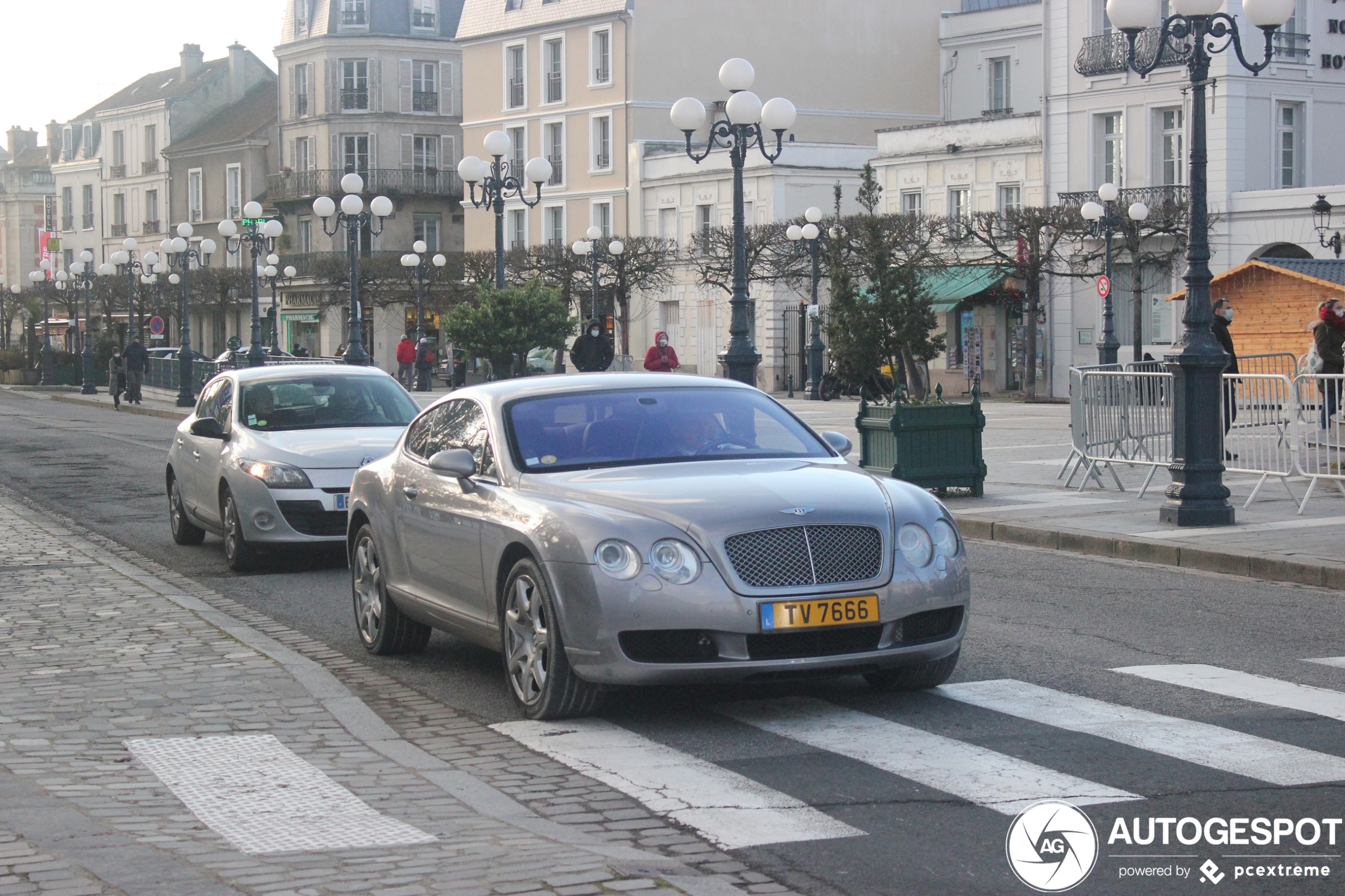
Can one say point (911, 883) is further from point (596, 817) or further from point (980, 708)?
point (980, 708)

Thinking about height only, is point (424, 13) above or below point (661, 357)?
above

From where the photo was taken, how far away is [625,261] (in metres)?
60.3

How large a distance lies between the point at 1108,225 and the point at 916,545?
32991 mm

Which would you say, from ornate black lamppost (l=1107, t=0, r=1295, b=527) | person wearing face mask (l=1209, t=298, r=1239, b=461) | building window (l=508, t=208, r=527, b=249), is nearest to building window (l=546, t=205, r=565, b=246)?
building window (l=508, t=208, r=527, b=249)

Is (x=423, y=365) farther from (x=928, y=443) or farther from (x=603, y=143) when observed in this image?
(x=928, y=443)

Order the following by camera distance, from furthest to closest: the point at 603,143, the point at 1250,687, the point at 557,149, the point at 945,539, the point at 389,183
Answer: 1. the point at 389,183
2. the point at 557,149
3. the point at 603,143
4. the point at 1250,687
5. the point at 945,539

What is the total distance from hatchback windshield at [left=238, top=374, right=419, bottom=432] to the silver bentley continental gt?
545 cm

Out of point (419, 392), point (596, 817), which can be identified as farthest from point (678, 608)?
point (419, 392)

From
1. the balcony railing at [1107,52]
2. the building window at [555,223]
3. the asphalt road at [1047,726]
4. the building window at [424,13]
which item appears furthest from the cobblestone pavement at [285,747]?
the building window at [424,13]

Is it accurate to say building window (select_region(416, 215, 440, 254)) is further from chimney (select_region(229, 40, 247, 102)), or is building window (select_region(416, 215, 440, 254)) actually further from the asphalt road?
the asphalt road

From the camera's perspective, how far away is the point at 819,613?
707 cm

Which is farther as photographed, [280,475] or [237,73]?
[237,73]

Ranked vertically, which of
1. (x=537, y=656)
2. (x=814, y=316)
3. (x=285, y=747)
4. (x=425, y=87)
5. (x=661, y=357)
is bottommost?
(x=285, y=747)

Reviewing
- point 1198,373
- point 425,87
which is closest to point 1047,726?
point 1198,373
